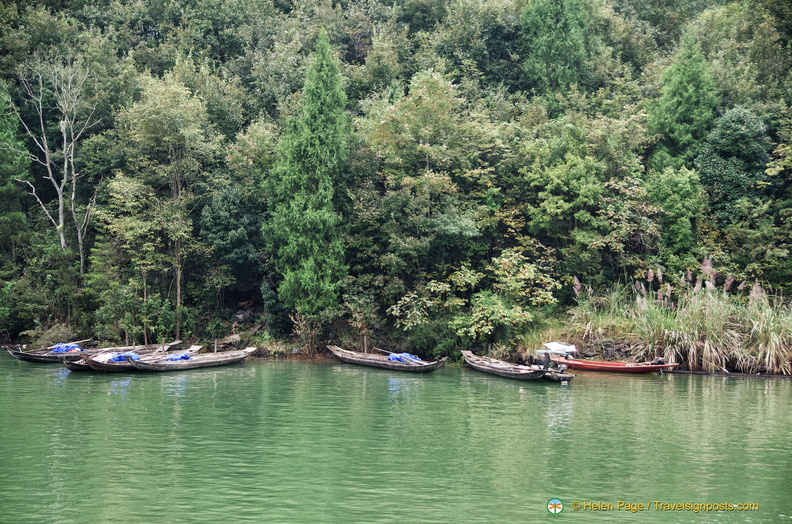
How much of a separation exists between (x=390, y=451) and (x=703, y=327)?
2021cm

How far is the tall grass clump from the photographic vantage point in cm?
3225

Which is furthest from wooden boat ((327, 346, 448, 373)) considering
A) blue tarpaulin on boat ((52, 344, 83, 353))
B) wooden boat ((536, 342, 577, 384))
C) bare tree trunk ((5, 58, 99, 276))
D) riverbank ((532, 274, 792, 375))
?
bare tree trunk ((5, 58, 99, 276))

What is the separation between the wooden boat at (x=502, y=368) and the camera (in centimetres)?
3045

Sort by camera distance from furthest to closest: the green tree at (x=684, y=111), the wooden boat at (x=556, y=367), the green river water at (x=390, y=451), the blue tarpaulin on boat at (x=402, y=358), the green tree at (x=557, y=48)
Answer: the green tree at (x=557, y=48) < the green tree at (x=684, y=111) < the blue tarpaulin on boat at (x=402, y=358) < the wooden boat at (x=556, y=367) < the green river water at (x=390, y=451)

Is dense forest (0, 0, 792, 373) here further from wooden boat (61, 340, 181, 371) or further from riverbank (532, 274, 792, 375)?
wooden boat (61, 340, 181, 371)

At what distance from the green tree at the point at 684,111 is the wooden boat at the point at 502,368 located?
16024 mm

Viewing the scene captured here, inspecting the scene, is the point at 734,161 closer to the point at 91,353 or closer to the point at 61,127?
the point at 91,353

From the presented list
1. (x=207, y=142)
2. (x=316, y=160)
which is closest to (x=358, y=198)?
(x=316, y=160)

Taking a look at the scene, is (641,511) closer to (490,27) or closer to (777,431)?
(777,431)

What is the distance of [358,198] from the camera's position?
40.1 m

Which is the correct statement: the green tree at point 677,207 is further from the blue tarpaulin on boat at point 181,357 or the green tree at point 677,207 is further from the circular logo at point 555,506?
the circular logo at point 555,506

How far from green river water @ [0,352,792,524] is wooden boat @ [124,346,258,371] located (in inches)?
100

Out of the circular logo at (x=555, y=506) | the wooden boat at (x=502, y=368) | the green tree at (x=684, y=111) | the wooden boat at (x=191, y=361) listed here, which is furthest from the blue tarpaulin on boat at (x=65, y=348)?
the green tree at (x=684, y=111)

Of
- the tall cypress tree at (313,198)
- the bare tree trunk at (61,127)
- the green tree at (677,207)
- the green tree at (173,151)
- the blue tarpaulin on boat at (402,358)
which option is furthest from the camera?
the bare tree trunk at (61,127)
